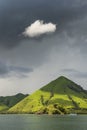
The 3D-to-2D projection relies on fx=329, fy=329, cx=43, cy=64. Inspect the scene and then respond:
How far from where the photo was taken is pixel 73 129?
150375mm

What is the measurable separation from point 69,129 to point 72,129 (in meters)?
1.37

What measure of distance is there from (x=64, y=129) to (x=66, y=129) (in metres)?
0.92

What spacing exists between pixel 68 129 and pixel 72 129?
183cm

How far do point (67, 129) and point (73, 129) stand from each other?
273cm

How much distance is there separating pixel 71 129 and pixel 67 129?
184 centimetres

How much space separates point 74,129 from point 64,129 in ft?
15.0

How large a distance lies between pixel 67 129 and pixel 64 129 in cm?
137

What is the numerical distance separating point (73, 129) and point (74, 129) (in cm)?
49

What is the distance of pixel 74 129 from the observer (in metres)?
150

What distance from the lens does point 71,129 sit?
150m

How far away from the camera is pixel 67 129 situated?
151 metres

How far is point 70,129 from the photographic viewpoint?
150250 mm

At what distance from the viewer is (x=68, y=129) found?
151m

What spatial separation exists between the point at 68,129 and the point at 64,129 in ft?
6.01
